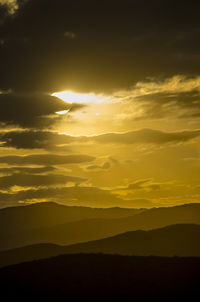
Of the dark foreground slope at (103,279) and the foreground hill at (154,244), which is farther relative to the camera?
the foreground hill at (154,244)

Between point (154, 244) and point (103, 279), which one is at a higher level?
point (154, 244)

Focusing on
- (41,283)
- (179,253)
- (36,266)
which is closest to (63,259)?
(36,266)

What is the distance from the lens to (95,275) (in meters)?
37.8

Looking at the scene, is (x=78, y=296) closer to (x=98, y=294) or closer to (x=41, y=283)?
(x=98, y=294)

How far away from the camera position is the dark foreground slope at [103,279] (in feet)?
113

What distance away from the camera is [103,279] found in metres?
37.0

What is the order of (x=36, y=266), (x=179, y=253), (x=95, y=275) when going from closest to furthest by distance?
(x=95, y=275) < (x=36, y=266) < (x=179, y=253)

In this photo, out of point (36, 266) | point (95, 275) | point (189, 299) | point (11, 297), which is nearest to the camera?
point (189, 299)

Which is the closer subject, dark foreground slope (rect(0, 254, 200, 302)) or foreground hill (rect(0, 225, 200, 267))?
dark foreground slope (rect(0, 254, 200, 302))

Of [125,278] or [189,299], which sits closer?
[189,299]

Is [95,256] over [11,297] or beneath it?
over

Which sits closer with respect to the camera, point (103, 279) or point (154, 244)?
point (103, 279)

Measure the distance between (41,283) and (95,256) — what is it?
6.37 metres

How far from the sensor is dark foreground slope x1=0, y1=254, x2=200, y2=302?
34469mm
